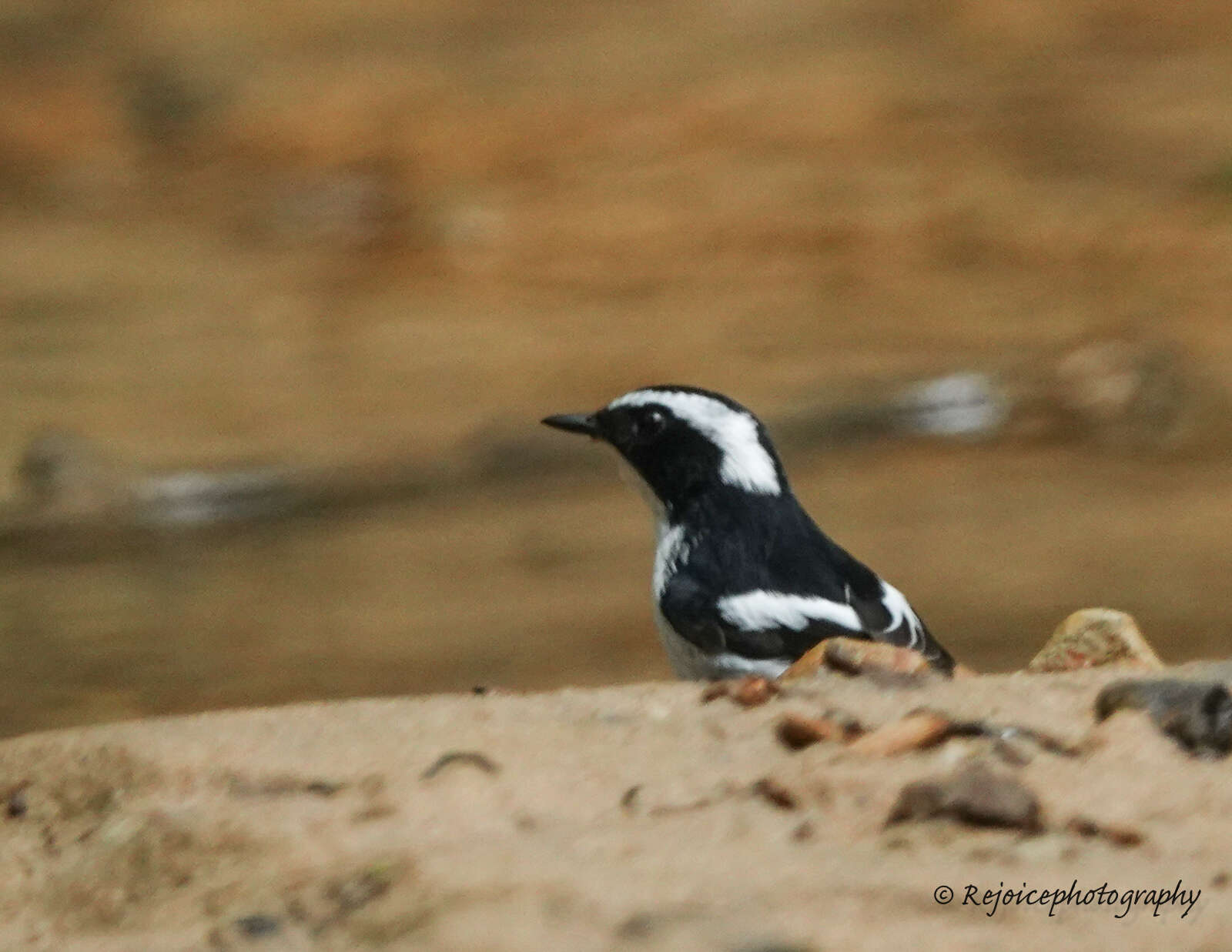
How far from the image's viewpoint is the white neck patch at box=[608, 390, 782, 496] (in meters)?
6.36

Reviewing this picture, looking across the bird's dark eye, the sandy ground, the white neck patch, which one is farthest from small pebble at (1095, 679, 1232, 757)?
the bird's dark eye

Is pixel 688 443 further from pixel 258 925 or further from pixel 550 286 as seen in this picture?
pixel 550 286

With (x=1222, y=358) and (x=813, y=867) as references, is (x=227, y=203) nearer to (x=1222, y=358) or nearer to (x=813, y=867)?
(x=1222, y=358)

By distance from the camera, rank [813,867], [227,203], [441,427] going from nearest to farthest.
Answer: [813,867], [441,427], [227,203]

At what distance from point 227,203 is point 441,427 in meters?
3.97

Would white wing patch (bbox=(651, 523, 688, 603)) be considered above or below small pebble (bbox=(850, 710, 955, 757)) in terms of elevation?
below

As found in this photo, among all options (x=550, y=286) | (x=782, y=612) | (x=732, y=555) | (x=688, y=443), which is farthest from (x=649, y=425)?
(x=550, y=286)

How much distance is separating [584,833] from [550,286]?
9.54 m

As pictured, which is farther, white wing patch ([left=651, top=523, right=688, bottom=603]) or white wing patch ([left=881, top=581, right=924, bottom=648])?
white wing patch ([left=651, top=523, right=688, bottom=603])

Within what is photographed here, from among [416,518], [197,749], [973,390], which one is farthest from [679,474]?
[973,390]

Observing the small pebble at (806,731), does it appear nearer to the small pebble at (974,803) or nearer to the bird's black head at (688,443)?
the small pebble at (974,803)

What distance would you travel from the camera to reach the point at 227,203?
47.9 feet

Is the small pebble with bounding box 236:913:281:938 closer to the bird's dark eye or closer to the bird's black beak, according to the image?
the bird's dark eye

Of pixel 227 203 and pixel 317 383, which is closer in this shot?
pixel 317 383
